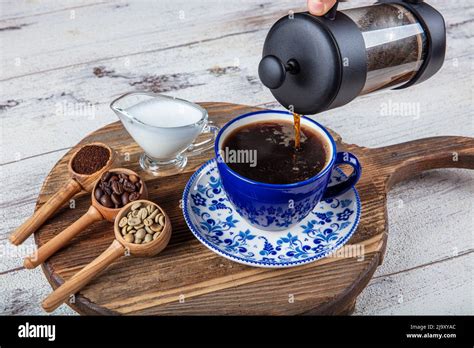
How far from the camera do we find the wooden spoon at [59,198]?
1.09m

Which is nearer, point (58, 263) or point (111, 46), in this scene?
point (58, 263)

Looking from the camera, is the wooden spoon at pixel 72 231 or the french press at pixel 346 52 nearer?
the french press at pixel 346 52

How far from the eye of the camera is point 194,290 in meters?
0.99

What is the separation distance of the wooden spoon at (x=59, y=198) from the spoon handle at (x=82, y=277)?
0.52 ft

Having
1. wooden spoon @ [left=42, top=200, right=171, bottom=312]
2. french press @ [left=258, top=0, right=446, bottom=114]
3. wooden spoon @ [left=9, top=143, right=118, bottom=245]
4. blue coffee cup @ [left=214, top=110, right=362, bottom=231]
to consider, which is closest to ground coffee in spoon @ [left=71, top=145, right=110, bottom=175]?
wooden spoon @ [left=9, top=143, right=118, bottom=245]

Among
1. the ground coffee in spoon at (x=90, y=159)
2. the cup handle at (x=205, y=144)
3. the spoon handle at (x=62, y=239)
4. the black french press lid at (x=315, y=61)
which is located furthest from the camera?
the cup handle at (x=205, y=144)

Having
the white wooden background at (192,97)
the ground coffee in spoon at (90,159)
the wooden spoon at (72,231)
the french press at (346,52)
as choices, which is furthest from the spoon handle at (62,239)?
the french press at (346,52)

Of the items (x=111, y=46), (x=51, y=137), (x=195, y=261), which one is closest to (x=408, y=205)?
(x=195, y=261)

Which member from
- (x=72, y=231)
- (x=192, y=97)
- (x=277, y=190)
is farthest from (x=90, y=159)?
(x=192, y=97)

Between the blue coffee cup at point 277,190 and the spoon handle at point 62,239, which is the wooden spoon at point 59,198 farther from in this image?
the blue coffee cup at point 277,190

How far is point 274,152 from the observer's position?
3.44 feet

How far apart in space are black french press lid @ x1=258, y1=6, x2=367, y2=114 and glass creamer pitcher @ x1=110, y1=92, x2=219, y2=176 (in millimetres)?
274
